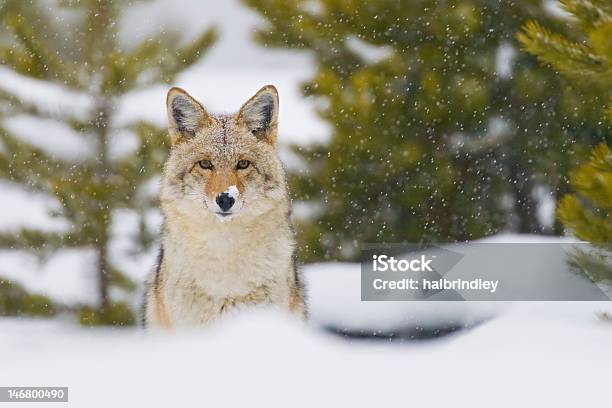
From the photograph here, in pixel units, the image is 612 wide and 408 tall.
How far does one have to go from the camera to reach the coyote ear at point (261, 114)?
4816 mm

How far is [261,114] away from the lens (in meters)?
4.86

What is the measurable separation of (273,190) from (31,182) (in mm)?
5210

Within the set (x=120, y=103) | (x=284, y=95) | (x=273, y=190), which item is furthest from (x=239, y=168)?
(x=284, y=95)

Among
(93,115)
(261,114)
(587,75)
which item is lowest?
(261,114)

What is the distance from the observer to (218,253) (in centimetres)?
462

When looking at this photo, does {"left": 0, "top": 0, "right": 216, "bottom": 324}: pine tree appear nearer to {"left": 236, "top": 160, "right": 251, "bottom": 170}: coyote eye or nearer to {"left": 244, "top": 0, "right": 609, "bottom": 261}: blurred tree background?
{"left": 244, "top": 0, "right": 609, "bottom": 261}: blurred tree background

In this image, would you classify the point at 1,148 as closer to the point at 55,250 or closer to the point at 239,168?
the point at 55,250

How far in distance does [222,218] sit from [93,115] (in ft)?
15.8

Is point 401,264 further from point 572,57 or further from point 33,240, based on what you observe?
point 33,240

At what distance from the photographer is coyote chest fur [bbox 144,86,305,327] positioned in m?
4.55
